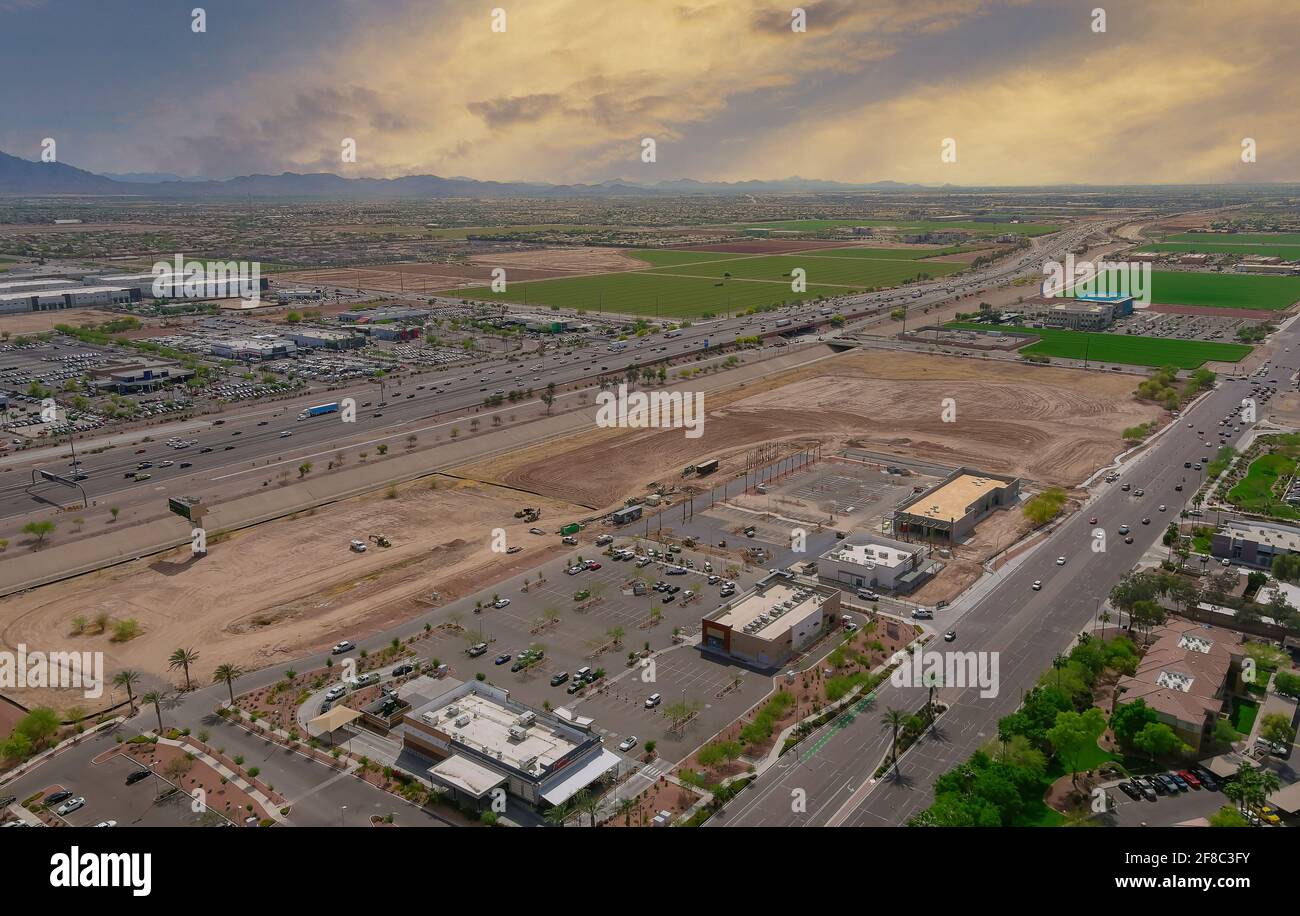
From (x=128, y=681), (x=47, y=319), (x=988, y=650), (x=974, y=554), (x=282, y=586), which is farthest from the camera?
(x=47, y=319)

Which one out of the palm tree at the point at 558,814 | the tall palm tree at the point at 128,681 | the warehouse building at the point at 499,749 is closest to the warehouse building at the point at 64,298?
the tall palm tree at the point at 128,681

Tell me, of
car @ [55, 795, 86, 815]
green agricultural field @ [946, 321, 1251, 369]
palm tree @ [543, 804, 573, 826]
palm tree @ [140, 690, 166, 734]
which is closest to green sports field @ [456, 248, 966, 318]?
green agricultural field @ [946, 321, 1251, 369]

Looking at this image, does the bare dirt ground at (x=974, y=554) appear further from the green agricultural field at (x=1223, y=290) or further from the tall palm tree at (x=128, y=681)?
the green agricultural field at (x=1223, y=290)

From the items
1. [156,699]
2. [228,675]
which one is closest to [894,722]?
[228,675]

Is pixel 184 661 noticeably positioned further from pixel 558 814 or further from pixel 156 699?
pixel 558 814
